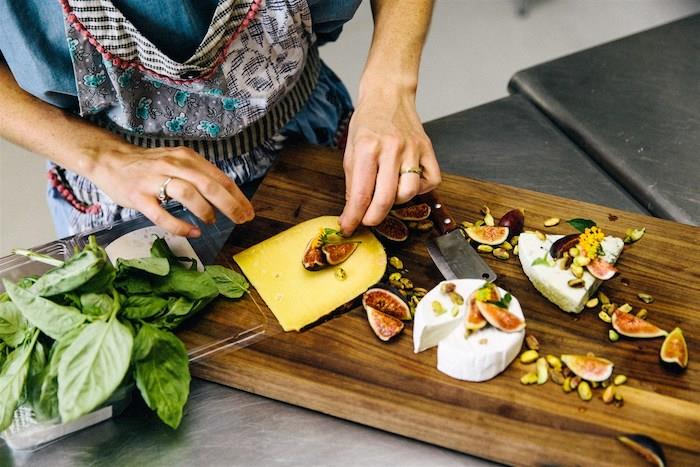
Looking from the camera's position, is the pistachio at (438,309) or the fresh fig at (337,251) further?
the fresh fig at (337,251)

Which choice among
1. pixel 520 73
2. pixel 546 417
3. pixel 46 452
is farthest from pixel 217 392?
pixel 520 73

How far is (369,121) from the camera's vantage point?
1.59 meters

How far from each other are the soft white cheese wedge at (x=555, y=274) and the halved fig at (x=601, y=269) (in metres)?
0.01

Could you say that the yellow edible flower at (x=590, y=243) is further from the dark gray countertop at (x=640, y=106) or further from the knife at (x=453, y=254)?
the dark gray countertop at (x=640, y=106)

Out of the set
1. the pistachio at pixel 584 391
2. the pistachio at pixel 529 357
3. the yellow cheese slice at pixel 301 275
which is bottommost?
the pistachio at pixel 584 391

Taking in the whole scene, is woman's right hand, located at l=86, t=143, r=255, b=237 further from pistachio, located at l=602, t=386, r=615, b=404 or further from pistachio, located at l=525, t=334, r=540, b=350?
pistachio, located at l=602, t=386, r=615, b=404

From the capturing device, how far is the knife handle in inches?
64.3

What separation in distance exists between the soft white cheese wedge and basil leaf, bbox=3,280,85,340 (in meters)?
0.89

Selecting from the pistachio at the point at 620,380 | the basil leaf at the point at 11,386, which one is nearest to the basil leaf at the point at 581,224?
the pistachio at the point at 620,380

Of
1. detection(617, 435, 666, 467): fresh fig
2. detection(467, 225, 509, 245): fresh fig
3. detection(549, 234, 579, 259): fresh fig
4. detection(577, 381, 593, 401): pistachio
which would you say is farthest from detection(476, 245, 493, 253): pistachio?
detection(617, 435, 666, 467): fresh fig

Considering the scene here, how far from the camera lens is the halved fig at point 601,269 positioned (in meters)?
1.51

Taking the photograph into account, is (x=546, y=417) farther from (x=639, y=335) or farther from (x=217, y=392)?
(x=217, y=392)

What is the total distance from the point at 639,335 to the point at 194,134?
3.32ft

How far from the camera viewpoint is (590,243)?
1555 millimetres
